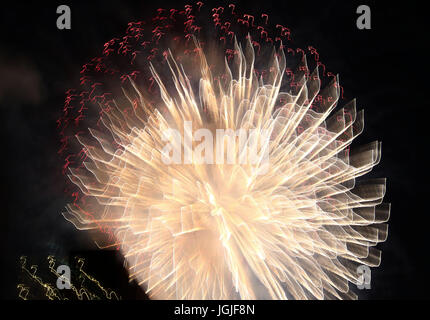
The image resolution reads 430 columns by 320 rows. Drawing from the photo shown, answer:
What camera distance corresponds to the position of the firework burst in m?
5.44

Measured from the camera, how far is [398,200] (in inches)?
279

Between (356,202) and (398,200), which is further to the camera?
(398,200)

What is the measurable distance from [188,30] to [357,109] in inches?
141

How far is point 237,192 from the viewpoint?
5.61m

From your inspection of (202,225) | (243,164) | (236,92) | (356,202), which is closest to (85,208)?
(202,225)

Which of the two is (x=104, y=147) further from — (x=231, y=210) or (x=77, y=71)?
(x=231, y=210)

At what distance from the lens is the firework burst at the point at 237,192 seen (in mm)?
5438

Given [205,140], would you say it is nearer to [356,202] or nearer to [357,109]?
[356,202]

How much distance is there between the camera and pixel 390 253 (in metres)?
7.05

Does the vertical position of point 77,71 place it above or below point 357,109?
above
